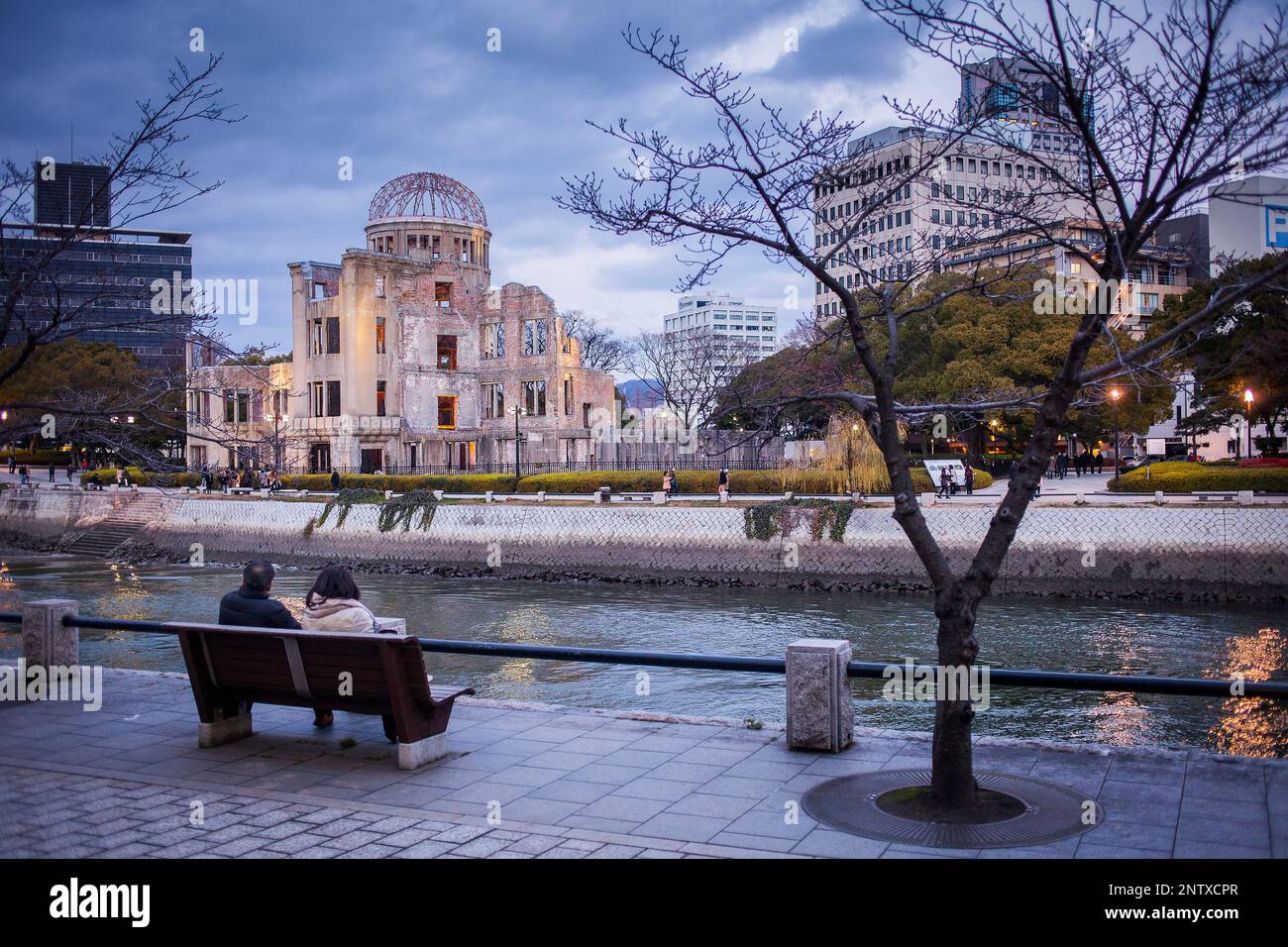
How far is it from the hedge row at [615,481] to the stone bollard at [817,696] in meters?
30.2

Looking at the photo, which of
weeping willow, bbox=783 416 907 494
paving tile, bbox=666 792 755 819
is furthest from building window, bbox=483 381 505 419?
paving tile, bbox=666 792 755 819

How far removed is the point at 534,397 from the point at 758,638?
134 feet

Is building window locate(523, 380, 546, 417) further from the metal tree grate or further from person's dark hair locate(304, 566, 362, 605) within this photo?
the metal tree grate

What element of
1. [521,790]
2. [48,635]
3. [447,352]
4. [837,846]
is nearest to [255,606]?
[521,790]

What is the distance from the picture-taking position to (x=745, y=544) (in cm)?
3359

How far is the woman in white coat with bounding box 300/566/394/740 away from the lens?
8781 mm

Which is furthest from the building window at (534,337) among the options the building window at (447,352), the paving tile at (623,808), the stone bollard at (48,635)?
the paving tile at (623,808)

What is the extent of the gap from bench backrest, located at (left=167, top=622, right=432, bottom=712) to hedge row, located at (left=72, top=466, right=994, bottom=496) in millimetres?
29077

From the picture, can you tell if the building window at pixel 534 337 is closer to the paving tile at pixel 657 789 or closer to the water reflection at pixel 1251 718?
the water reflection at pixel 1251 718

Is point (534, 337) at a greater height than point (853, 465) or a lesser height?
greater

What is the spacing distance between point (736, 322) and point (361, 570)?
153 m

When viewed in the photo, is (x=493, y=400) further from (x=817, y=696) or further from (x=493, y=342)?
(x=817, y=696)

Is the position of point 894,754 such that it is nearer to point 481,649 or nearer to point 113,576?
point 481,649
